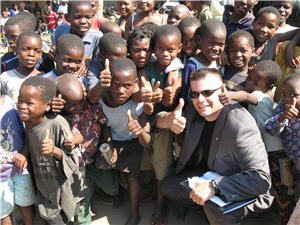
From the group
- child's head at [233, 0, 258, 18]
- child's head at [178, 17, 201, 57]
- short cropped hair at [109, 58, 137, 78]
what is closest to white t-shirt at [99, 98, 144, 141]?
short cropped hair at [109, 58, 137, 78]

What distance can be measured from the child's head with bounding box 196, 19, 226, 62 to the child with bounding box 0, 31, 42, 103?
5.55ft

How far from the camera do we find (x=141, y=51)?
270 cm

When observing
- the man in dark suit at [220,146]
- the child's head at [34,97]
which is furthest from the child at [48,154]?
the man in dark suit at [220,146]

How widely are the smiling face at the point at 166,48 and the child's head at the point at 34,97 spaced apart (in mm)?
1089

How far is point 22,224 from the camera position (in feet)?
8.84

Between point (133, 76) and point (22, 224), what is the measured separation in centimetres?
186

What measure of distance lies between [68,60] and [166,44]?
98cm

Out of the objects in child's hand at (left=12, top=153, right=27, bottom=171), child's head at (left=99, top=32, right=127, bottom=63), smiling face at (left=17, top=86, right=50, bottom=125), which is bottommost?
child's hand at (left=12, top=153, right=27, bottom=171)

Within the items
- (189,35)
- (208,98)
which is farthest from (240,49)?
(208,98)

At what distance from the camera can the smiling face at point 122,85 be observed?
91.7 inches

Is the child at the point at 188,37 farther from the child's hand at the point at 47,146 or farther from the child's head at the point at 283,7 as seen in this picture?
the child's hand at the point at 47,146

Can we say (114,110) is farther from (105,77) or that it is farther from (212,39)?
(212,39)

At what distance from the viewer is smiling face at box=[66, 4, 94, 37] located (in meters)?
3.19

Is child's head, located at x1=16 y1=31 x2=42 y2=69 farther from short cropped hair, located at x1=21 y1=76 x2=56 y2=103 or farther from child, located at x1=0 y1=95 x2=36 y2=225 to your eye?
short cropped hair, located at x1=21 y1=76 x2=56 y2=103
